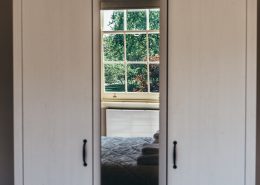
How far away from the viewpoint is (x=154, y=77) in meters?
1.93

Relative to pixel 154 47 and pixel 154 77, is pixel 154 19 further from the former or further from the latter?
pixel 154 77

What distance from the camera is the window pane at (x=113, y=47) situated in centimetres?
196

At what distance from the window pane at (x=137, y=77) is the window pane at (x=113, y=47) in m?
0.09
